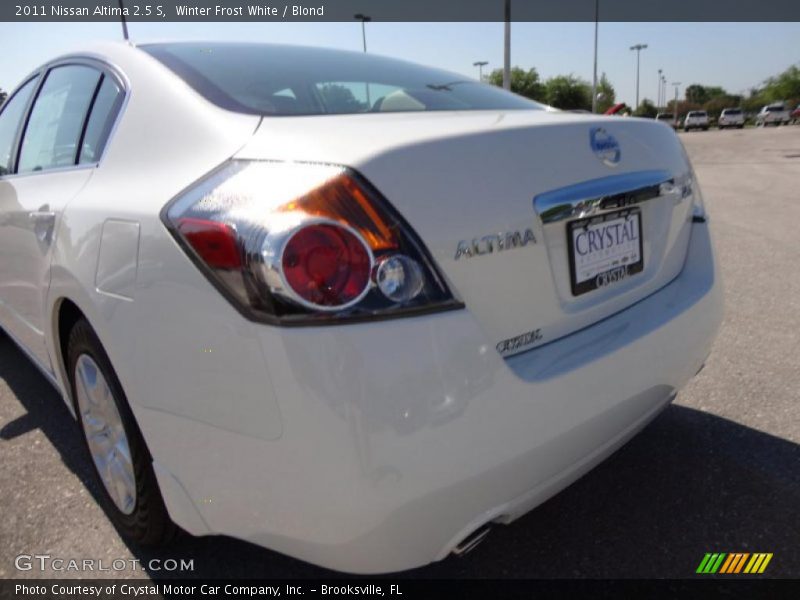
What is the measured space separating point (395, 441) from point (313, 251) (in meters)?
0.41

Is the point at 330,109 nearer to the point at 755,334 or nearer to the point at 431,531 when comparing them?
the point at 431,531

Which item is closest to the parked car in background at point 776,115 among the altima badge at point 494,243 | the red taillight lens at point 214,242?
the altima badge at point 494,243

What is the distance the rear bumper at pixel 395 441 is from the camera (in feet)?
4.11

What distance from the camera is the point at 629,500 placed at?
2250mm

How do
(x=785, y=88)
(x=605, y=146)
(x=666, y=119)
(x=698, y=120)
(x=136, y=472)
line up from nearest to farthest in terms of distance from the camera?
(x=605, y=146)
(x=136, y=472)
(x=666, y=119)
(x=698, y=120)
(x=785, y=88)

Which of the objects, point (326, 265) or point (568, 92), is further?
point (568, 92)

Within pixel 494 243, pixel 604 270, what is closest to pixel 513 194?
pixel 494 243

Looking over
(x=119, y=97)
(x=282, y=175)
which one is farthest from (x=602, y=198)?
(x=119, y=97)

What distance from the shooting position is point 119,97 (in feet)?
6.66

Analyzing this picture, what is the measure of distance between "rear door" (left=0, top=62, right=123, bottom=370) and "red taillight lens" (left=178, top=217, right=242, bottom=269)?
0.82 metres

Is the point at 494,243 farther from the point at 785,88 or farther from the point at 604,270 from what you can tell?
the point at 785,88

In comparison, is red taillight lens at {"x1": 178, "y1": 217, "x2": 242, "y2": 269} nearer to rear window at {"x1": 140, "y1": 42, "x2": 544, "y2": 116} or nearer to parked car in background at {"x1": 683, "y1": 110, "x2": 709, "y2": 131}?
rear window at {"x1": 140, "y1": 42, "x2": 544, "y2": 116}

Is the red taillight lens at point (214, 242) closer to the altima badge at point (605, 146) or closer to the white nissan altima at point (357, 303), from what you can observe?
the white nissan altima at point (357, 303)

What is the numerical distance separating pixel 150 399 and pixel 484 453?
33.0 inches
